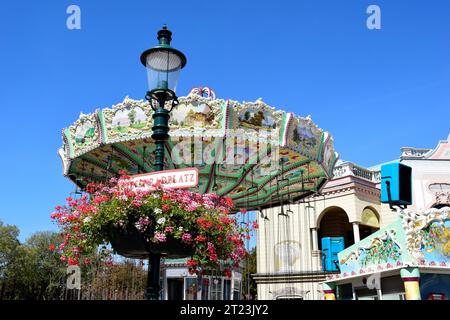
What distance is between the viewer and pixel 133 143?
10180 mm

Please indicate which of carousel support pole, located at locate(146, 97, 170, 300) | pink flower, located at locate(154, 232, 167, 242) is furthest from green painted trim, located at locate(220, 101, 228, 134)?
pink flower, located at locate(154, 232, 167, 242)

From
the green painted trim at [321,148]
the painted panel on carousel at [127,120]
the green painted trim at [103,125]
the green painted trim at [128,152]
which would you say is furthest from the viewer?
the green painted trim at [321,148]

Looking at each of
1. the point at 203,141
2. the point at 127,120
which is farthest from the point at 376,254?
the point at 127,120

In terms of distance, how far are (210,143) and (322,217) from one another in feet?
57.2

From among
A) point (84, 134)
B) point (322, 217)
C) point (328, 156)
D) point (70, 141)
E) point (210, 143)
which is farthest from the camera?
point (322, 217)

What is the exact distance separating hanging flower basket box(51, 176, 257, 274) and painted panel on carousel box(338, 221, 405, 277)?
4.88 m

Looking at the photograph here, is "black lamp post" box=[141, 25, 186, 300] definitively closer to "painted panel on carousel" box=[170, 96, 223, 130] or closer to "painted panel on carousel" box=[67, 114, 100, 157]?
"painted panel on carousel" box=[170, 96, 223, 130]

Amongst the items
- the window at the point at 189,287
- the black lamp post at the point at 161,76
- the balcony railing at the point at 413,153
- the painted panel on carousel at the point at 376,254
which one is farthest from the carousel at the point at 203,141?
the balcony railing at the point at 413,153

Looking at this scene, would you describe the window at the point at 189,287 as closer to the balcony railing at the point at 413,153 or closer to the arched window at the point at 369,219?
the arched window at the point at 369,219

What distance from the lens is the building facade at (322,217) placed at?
76.0 feet

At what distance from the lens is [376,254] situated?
9656mm

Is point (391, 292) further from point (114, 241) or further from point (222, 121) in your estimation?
point (114, 241)

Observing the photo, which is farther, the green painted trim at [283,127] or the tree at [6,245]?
the tree at [6,245]

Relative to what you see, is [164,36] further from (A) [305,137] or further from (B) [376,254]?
(B) [376,254]
